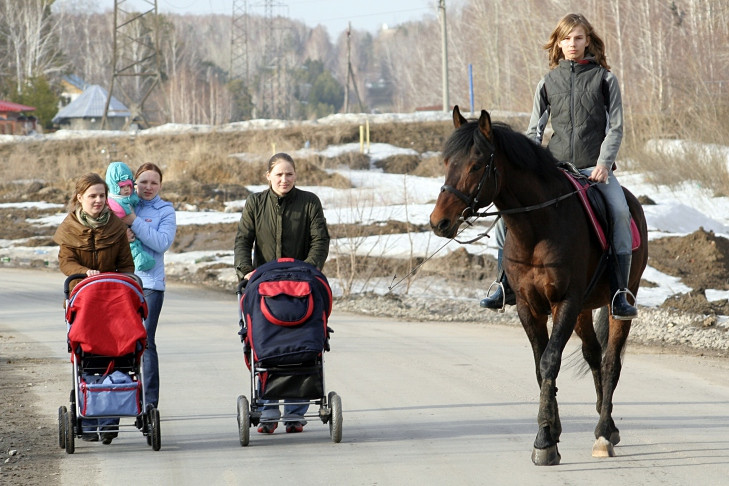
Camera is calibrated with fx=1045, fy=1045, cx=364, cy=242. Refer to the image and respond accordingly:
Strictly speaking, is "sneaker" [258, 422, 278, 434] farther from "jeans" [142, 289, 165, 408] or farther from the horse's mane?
the horse's mane

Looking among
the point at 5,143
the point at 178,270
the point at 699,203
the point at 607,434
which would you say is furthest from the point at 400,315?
the point at 5,143

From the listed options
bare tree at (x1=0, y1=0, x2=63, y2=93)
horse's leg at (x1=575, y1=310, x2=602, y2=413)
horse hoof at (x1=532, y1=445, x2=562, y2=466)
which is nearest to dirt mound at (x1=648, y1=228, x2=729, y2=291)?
horse's leg at (x1=575, y1=310, x2=602, y2=413)

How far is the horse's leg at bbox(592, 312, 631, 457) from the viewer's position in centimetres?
685

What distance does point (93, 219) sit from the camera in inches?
284

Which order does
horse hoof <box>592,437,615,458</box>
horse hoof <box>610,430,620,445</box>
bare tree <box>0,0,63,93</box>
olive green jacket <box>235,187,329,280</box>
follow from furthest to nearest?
bare tree <box>0,0,63,93</box> < olive green jacket <box>235,187,329,280</box> < horse hoof <box>610,430,620,445</box> < horse hoof <box>592,437,615,458</box>

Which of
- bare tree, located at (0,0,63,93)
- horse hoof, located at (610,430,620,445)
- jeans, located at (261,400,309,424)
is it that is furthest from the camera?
bare tree, located at (0,0,63,93)

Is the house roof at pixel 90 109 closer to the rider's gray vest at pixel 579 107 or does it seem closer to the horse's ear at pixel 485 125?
the rider's gray vest at pixel 579 107

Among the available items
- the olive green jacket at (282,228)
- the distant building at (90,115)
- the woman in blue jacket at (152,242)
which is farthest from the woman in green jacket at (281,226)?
the distant building at (90,115)

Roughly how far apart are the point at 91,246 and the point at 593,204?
352 cm

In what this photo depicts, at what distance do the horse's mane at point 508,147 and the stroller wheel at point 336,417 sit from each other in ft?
6.30

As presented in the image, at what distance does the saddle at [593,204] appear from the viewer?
7164 millimetres

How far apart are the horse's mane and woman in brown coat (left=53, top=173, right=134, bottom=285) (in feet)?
7.94

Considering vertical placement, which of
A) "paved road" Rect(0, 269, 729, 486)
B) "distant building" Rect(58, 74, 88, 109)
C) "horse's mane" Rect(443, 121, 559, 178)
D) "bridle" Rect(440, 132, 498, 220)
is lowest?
"paved road" Rect(0, 269, 729, 486)

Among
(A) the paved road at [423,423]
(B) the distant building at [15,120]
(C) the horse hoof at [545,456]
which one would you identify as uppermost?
(B) the distant building at [15,120]
